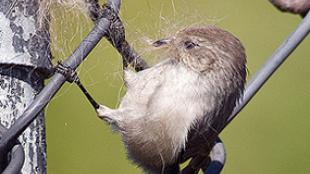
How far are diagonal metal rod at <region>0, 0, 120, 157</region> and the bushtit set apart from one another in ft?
0.52

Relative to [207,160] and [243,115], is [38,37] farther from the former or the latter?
[243,115]

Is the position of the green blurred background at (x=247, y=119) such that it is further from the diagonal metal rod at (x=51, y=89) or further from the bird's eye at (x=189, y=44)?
the diagonal metal rod at (x=51, y=89)

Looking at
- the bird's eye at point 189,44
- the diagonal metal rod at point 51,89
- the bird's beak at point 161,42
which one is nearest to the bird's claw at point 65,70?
the diagonal metal rod at point 51,89

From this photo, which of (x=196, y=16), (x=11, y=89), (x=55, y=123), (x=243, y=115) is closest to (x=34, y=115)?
(x=11, y=89)

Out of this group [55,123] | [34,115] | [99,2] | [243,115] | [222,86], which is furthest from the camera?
[243,115]

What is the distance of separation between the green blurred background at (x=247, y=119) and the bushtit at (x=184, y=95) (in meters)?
0.05

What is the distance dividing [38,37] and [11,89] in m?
0.07

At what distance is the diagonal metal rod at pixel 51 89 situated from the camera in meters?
1.12

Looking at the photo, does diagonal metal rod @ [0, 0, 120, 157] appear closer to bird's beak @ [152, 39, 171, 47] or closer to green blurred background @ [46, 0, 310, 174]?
bird's beak @ [152, 39, 171, 47]

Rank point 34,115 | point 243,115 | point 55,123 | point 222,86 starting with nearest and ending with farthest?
point 34,115 → point 222,86 → point 55,123 → point 243,115

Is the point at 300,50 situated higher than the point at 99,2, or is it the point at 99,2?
the point at 99,2

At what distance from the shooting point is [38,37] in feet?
4.03

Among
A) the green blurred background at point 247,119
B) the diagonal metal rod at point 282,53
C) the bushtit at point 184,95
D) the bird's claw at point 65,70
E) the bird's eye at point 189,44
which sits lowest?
the green blurred background at point 247,119

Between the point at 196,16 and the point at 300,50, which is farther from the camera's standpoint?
the point at 300,50
